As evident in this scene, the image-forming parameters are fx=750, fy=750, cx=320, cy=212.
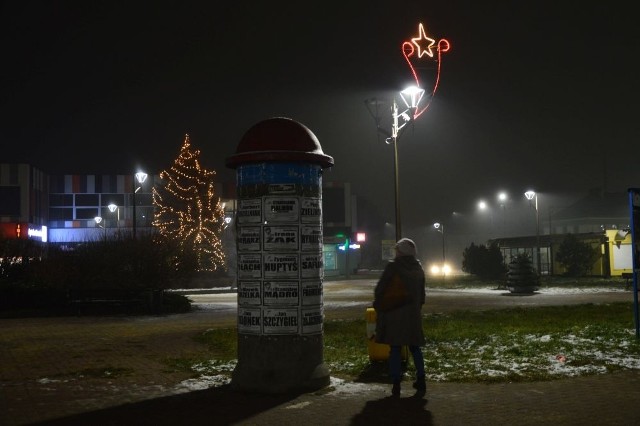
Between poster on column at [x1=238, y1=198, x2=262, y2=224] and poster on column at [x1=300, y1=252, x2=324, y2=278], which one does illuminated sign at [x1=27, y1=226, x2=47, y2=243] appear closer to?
poster on column at [x1=238, y1=198, x2=262, y2=224]

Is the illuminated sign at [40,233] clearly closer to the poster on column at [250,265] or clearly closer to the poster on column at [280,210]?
the poster on column at [250,265]

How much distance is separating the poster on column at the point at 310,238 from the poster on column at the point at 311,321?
79 centimetres

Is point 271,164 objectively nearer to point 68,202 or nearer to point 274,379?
point 274,379

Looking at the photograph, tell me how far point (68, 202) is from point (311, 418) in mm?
82442

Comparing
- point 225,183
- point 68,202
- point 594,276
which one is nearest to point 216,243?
point 594,276

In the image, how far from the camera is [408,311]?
9.06 m

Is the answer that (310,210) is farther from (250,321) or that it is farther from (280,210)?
(250,321)

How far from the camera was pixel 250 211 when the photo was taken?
9797 mm

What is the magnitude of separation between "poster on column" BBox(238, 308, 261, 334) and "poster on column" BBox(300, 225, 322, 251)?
1.02m

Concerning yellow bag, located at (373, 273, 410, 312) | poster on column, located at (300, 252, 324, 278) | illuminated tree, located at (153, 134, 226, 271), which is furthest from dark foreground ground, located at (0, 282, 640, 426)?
illuminated tree, located at (153, 134, 226, 271)

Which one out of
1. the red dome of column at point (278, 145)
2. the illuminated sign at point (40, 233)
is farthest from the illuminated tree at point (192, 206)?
the red dome of column at point (278, 145)

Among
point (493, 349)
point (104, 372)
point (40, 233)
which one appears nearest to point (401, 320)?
point (493, 349)

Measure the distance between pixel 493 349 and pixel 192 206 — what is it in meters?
41.5

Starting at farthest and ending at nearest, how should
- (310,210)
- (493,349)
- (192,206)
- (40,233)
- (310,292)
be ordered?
(40,233)
(192,206)
(493,349)
(310,210)
(310,292)
